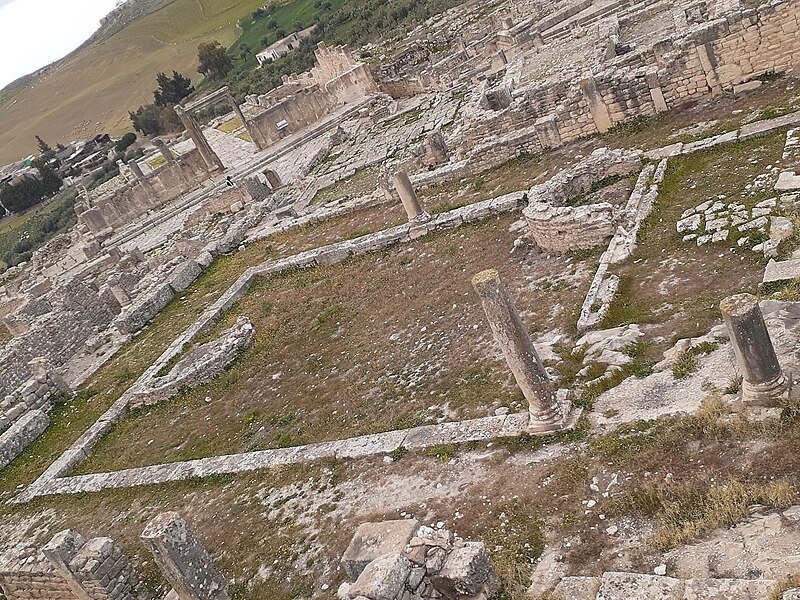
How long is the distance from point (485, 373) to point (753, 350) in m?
4.71

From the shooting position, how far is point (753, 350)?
700 cm

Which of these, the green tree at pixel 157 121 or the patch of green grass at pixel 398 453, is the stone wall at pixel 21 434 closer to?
the patch of green grass at pixel 398 453

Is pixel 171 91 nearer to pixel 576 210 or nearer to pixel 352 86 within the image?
pixel 352 86

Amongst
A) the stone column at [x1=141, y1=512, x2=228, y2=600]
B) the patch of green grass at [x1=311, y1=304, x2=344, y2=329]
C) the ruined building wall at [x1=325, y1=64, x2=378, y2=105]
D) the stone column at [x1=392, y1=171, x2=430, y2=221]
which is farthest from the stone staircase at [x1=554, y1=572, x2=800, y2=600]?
the ruined building wall at [x1=325, y1=64, x2=378, y2=105]

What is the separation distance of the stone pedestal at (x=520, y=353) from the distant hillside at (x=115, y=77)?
100602mm

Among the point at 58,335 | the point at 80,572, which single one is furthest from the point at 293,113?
the point at 80,572

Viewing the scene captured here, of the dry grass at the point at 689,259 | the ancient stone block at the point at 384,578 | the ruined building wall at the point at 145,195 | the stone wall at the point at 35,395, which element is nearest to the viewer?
the ancient stone block at the point at 384,578

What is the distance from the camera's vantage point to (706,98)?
55.3ft

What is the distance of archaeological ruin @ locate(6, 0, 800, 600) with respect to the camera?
22.7 feet

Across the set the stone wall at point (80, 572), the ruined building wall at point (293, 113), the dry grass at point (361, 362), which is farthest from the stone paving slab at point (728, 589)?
the ruined building wall at point (293, 113)

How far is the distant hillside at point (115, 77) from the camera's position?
12200 cm

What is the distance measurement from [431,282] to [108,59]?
17965cm

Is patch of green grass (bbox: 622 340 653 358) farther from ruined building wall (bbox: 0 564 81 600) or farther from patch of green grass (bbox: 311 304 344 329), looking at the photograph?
ruined building wall (bbox: 0 564 81 600)

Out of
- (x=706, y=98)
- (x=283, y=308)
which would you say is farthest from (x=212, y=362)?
(x=706, y=98)
